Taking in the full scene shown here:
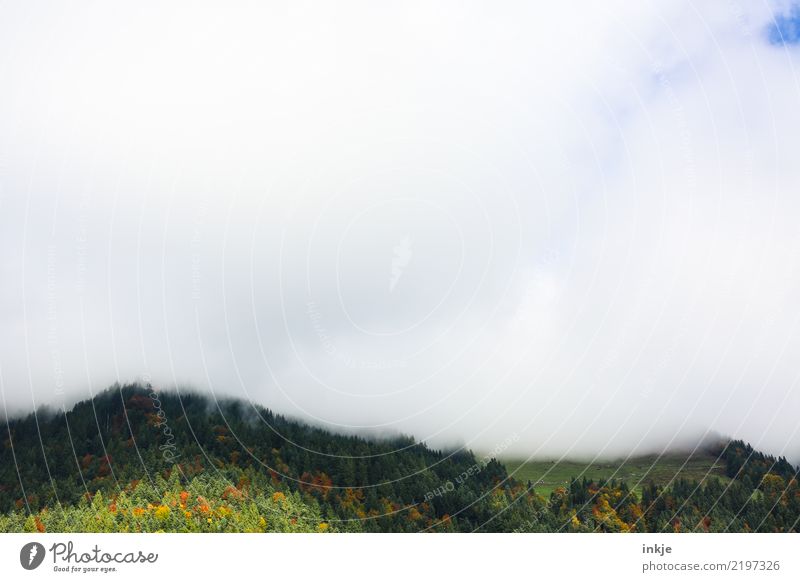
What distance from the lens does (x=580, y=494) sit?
16038 cm

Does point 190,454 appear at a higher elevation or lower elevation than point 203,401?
lower

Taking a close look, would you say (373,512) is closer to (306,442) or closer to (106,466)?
(306,442)

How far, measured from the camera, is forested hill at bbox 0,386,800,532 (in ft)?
328

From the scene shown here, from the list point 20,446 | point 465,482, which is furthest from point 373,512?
point 20,446

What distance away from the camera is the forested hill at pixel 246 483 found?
9988 cm
